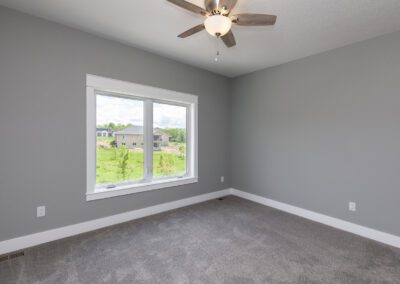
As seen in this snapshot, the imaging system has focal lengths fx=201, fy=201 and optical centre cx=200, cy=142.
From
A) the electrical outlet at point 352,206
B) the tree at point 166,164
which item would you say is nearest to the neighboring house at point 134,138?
the tree at point 166,164

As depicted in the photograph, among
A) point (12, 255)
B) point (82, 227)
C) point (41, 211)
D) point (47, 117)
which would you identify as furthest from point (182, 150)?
point (12, 255)

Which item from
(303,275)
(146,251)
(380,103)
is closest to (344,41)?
(380,103)

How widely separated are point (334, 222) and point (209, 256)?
2.06 meters

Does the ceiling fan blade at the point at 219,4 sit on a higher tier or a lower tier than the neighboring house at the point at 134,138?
higher

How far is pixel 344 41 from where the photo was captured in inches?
110

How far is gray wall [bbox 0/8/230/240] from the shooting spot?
2.24 meters

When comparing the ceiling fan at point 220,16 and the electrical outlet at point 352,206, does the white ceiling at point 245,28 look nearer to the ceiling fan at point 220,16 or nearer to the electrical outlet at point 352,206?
the ceiling fan at point 220,16

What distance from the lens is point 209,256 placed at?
2.23 metres

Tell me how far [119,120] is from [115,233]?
64.2 inches

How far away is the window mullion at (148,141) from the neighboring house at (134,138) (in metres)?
0.08

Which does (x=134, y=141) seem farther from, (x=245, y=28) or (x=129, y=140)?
(x=245, y=28)

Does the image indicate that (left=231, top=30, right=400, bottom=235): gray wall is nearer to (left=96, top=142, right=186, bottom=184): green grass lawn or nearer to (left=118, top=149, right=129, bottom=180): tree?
(left=96, top=142, right=186, bottom=184): green grass lawn

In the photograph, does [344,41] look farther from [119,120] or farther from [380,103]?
[119,120]

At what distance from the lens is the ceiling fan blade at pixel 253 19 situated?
1749 mm
